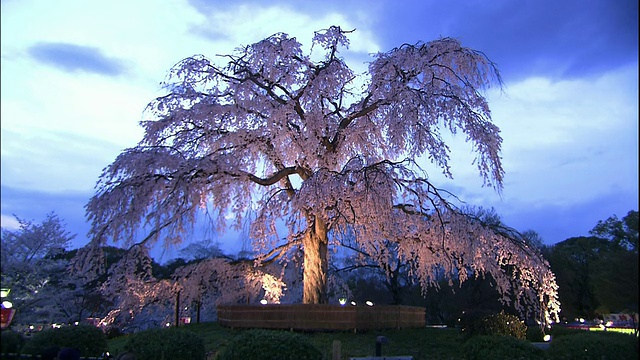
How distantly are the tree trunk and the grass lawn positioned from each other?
5.06ft

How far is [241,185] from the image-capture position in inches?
747

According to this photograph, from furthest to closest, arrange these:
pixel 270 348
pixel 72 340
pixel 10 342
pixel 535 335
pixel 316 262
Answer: pixel 535 335 < pixel 316 262 < pixel 72 340 < pixel 10 342 < pixel 270 348

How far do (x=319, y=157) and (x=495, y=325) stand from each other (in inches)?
361

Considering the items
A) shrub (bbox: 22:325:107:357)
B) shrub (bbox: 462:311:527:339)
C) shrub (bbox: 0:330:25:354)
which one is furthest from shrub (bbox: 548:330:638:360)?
shrub (bbox: 0:330:25:354)

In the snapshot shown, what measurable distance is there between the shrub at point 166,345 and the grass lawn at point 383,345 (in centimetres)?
348

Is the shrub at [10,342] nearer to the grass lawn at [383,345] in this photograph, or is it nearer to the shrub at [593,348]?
the grass lawn at [383,345]

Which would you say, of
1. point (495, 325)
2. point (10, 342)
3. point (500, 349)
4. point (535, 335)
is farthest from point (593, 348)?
point (10, 342)

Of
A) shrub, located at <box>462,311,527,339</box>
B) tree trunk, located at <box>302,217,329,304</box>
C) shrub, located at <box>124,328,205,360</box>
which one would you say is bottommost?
shrub, located at <box>462,311,527,339</box>

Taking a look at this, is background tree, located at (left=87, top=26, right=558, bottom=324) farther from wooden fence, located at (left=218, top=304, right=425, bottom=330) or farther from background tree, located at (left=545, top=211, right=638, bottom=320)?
background tree, located at (left=545, top=211, right=638, bottom=320)

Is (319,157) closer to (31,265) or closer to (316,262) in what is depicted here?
(316,262)

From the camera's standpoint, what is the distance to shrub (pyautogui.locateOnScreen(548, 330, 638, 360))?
1091cm

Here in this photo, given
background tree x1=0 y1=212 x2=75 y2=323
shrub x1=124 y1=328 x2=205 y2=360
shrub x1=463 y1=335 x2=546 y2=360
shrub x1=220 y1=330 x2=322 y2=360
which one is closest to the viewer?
shrub x1=220 y1=330 x2=322 y2=360

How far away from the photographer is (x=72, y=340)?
12.2 metres

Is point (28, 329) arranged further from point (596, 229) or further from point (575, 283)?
point (596, 229)
